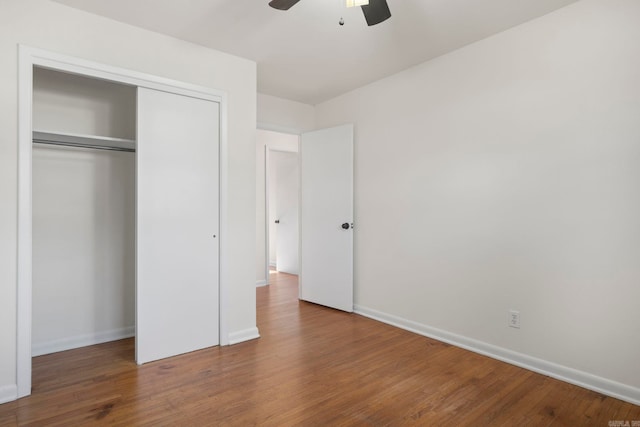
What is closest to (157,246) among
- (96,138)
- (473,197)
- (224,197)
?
(224,197)

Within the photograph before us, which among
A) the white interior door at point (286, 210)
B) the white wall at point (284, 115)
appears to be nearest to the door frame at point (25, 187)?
the white wall at point (284, 115)

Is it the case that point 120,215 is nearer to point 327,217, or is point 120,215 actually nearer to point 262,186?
point 327,217

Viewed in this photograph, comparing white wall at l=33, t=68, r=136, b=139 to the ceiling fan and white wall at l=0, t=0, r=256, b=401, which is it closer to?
white wall at l=0, t=0, r=256, b=401

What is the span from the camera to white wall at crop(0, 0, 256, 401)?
212 cm

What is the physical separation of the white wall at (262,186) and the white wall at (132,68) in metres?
2.06

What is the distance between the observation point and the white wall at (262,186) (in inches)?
208

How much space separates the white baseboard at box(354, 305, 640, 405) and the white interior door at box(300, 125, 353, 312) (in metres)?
0.84

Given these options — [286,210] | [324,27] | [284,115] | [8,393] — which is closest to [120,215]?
[8,393]

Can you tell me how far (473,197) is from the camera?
287 cm

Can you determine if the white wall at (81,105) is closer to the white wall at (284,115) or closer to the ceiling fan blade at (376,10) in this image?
the white wall at (284,115)

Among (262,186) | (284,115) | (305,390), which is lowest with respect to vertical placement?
(305,390)

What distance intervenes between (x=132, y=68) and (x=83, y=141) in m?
0.74

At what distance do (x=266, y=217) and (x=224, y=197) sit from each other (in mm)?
2417

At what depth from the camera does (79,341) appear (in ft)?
9.66
